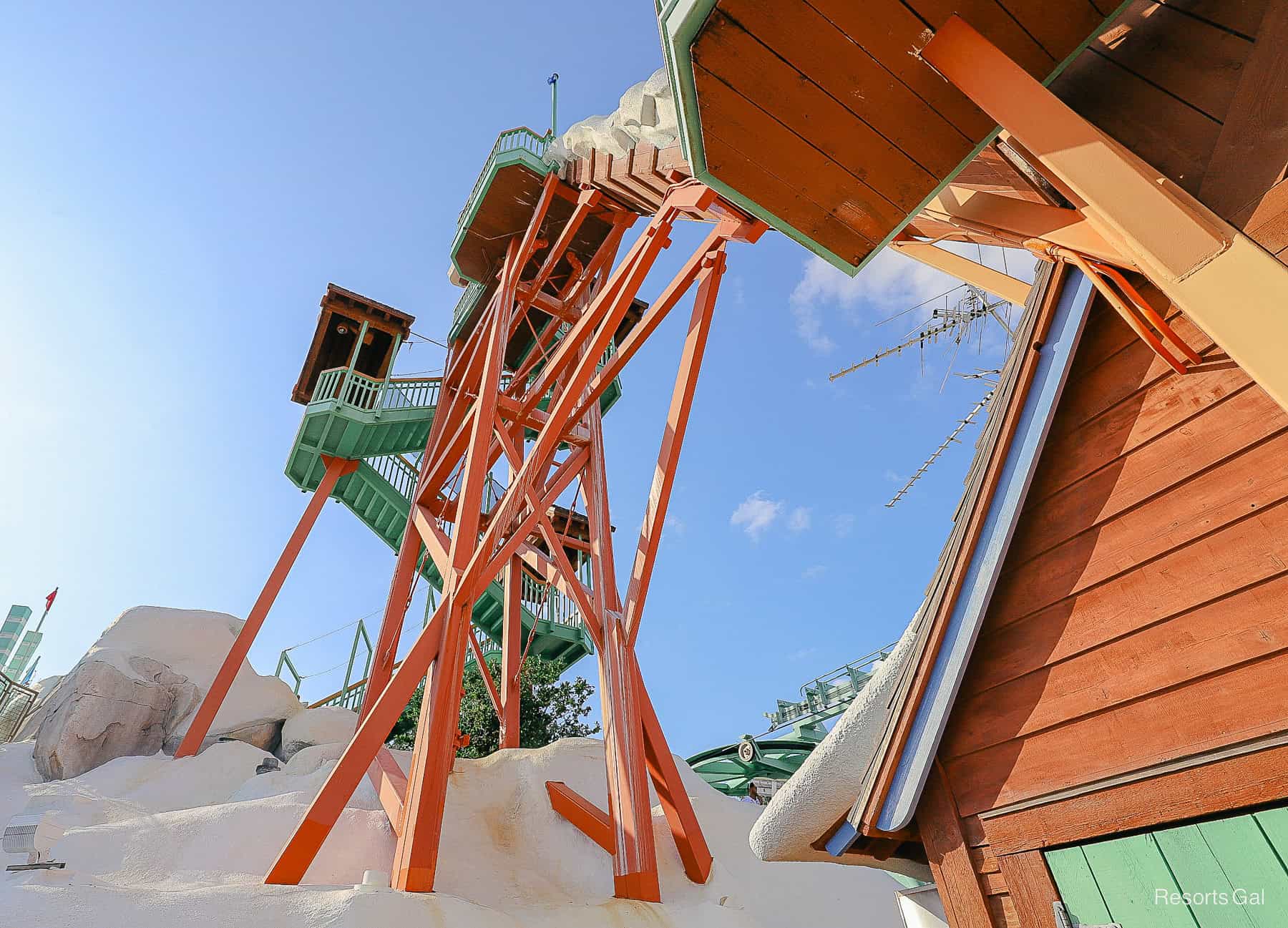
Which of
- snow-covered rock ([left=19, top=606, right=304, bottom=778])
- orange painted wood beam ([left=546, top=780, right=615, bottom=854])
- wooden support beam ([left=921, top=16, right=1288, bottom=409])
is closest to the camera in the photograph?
wooden support beam ([left=921, top=16, right=1288, bottom=409])

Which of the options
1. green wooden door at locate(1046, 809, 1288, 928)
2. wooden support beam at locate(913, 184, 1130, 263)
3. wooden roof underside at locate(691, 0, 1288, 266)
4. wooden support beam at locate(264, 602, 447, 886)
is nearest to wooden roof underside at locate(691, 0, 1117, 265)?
wooden roof underside at locate(691, 0, 1288, 266)

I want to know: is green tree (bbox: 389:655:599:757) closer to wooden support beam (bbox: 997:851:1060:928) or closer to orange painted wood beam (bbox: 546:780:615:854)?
orange painted wood beam (bbox: 546:780:615:854)

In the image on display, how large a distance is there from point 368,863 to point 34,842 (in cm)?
264

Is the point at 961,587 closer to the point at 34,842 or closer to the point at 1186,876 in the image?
the point at 1186,876

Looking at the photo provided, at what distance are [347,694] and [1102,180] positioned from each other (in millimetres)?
17457

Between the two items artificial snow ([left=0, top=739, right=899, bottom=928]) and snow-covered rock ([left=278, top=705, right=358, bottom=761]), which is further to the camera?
snow-covered rock ([left=278, top=705, right=358, bottom=761])

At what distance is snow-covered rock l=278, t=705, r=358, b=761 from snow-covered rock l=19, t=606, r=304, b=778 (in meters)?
0.36

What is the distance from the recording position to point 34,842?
570 centimetres

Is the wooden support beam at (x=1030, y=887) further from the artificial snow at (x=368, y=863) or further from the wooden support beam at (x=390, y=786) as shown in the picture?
the wooden support beam at (x=390, y=786)

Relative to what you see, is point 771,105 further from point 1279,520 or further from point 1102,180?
point 1279,520

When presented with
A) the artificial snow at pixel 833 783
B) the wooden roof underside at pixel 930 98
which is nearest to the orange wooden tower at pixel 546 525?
the artificial snow at pixel 833 783

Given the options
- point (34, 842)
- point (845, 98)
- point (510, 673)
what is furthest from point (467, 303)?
point (845, 98)

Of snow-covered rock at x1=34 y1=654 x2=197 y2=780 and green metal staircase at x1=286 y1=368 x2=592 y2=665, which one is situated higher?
green metal staircase at x1=286 y1=368 x2=592 y2=665

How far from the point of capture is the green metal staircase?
13.1 metres
